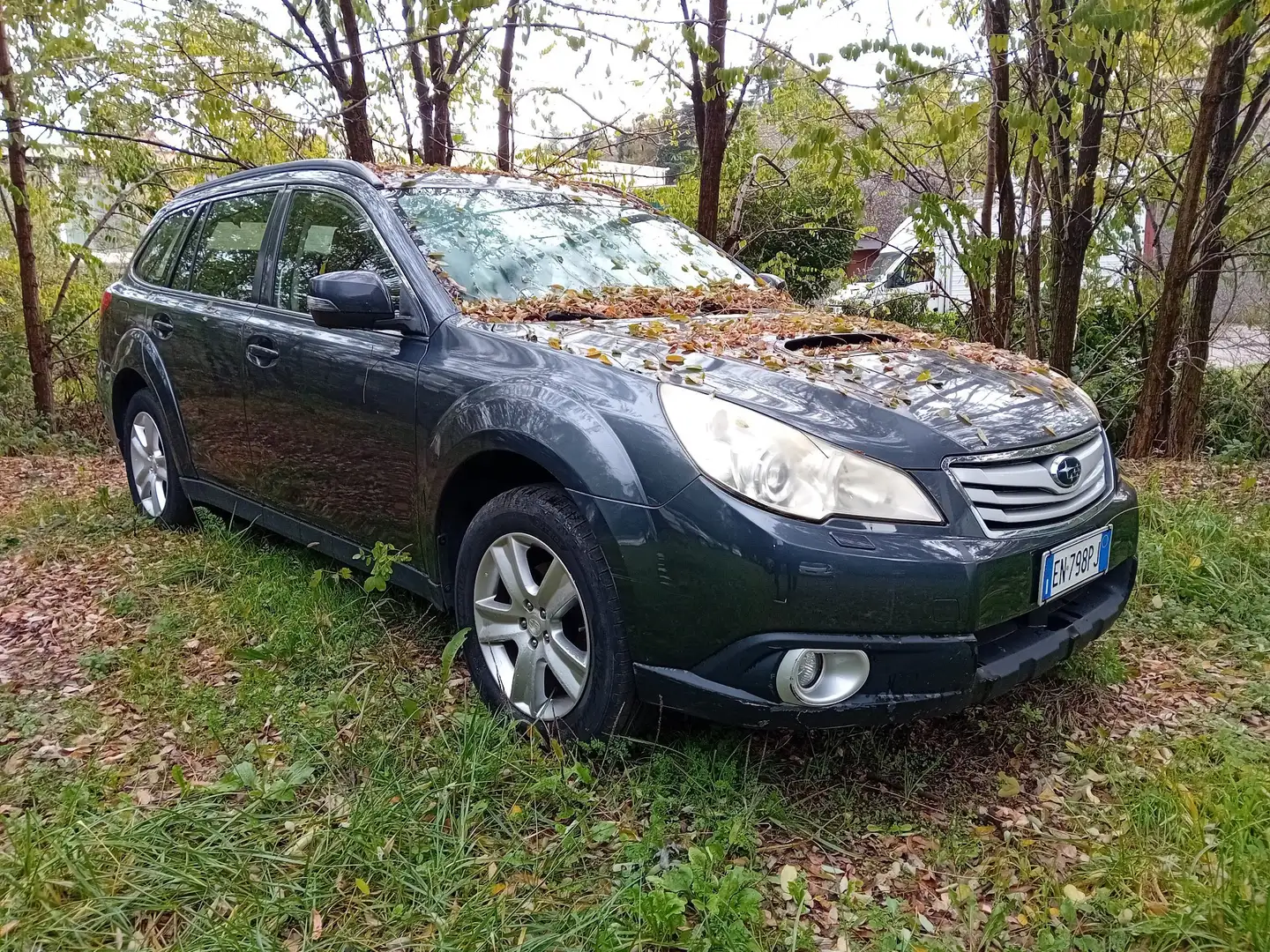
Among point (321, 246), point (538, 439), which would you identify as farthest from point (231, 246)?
point (538, 439)

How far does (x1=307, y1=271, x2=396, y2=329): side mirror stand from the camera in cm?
279

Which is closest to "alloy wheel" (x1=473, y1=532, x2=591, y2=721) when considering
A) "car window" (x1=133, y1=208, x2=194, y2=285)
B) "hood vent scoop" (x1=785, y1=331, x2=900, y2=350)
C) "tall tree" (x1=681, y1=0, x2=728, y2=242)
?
"hood vent scoop" (x1=785, y1=331, x2=900, y2=350)

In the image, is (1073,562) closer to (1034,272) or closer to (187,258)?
(187,258)

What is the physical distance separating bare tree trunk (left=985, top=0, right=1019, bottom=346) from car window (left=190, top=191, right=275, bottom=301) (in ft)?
12.4

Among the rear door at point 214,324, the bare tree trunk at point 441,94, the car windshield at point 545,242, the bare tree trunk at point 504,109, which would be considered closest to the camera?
the car windshield at point 545,242

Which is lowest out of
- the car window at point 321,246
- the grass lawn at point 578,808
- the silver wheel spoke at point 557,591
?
the grass lawn at point 578,808

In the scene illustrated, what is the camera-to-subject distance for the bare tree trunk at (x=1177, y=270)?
16.5ft

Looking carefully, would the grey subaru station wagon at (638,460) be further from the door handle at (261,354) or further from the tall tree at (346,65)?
the tall tree at (346,65)

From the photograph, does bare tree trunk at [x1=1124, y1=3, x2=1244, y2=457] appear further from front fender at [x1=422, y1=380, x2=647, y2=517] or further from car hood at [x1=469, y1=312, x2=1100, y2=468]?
front fender at [x1=422, y1=380, x2=647, y2=517]

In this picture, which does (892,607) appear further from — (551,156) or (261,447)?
(551,156)

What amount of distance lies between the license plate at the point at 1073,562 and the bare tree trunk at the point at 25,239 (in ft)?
23.4

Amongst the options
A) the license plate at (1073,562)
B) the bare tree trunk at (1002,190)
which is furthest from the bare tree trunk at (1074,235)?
the license plate at (1073,562)

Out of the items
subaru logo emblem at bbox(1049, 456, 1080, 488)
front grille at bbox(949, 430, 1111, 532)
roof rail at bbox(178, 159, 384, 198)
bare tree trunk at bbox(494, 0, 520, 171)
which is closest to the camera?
front grille at bbox(949, 430, 1111, 532)

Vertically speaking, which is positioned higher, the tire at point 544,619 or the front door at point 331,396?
A: the front door at point 331,396
